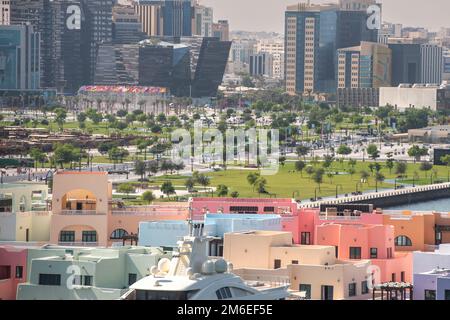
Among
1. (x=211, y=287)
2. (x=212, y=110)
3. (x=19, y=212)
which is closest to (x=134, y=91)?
(x=212, y=110)

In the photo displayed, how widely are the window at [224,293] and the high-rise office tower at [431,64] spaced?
79.1 metres

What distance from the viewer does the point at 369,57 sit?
270ft

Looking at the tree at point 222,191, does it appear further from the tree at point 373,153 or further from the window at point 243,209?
the tree at point 373,153

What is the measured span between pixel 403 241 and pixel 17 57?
5780cm

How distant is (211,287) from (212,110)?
62.5m

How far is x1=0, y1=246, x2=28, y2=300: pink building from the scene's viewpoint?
42.1 ft

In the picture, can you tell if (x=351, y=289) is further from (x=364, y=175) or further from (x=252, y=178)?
(x=364, y=175)

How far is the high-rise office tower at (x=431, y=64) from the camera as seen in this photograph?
291ft

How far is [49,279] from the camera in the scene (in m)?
11.9

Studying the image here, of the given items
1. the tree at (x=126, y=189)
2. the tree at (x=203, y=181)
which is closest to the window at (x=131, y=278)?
the tree at (x=126, y=189)

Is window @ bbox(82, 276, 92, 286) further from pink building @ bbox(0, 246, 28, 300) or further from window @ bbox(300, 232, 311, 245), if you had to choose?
window @ bbox(300, 232, 311, 245)

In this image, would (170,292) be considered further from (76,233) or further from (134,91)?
(134,91)

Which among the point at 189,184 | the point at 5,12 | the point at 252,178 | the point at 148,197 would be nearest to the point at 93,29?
the point at 5,12

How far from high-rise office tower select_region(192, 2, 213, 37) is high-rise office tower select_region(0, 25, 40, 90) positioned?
3020cm
